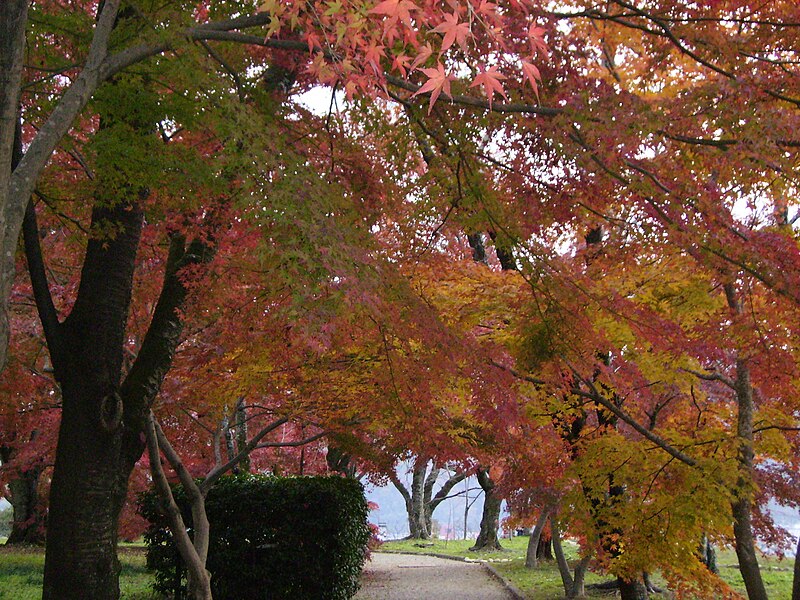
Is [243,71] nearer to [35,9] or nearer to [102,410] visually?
[35,9]

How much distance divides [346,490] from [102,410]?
4.68 metres

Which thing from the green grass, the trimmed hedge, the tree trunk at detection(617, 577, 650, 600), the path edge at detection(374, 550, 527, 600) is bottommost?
the path edge at detection(374, 550, 527, 600)

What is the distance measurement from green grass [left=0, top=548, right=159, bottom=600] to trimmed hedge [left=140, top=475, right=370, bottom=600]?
1.21m

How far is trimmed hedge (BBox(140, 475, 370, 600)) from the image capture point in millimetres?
9109

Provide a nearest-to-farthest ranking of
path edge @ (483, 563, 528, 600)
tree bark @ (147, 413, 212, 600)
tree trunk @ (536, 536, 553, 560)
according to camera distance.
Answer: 1. tree bark @ (147, 413, 212, 600)
2. path edge @ (483, 563, 528, 600)
3. tree trunk @ (536, 536, 553, 560)

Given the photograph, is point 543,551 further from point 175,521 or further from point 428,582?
point 175,521

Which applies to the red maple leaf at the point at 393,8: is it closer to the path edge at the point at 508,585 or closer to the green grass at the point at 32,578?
the green grass at the point at 32,578

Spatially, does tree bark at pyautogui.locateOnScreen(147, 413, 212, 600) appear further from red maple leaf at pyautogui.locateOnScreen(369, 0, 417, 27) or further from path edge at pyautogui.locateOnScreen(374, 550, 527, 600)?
path edge at pyautogui.locateOnScreen(374, 550, 527, 600)

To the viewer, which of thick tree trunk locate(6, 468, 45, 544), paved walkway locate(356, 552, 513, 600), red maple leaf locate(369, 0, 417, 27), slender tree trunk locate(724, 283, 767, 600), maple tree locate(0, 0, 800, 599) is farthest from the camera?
thick tree trunk locate(6, 468, 45, 544)

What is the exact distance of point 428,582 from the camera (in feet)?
44.2

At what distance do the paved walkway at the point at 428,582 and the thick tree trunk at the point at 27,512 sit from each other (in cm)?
845

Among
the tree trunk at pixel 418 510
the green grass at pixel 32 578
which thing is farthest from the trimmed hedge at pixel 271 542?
the tree trunk at pixel 418 510

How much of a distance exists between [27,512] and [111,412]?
1408cm

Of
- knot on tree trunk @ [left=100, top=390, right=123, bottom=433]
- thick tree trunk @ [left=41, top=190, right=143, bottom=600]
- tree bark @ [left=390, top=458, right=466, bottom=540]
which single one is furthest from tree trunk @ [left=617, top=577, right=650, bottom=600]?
tree bark @ [left=390, top=458, right=466, bottom=540]
